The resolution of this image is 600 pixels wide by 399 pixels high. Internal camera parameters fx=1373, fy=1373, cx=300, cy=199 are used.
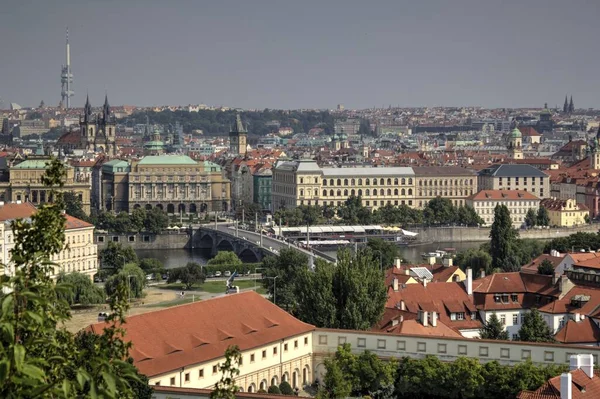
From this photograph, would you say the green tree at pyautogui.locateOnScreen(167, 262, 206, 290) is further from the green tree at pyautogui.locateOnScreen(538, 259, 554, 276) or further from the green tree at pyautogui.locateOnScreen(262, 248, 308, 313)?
the green tree at pyautogui.locateOnScreen(538, 259, 554, 276)

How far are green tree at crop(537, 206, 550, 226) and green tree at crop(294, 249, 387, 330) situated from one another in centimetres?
5138

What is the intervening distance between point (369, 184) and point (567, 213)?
14108 millimetres

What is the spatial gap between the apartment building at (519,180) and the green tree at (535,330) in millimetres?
62228

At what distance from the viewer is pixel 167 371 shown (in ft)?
73.0

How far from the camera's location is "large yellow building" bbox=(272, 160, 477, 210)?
8931cm

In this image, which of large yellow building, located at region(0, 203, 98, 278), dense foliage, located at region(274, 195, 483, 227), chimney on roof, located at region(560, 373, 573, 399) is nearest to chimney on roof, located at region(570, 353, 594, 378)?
chimney on roof, located at region(560, 373, 573, 399)

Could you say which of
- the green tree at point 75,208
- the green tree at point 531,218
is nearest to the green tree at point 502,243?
the green tree at point 531,218

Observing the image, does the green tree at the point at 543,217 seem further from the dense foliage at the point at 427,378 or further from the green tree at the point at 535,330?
the dense foliage at the point at 427,378

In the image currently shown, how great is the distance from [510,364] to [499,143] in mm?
156794

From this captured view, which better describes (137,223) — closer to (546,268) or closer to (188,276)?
(188,276)

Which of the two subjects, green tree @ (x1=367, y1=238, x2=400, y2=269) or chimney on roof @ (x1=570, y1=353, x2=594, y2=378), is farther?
green tree @ (x1=367, y1=238, x2=400, y2=269)

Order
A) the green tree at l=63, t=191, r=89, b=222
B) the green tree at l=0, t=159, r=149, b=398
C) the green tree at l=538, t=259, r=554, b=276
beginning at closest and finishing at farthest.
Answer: the green tree at l=0, t=159, r=149, b=398 → the green tree at l=538, t=259, r=554, b=276 → the green tree at l=63, t=191, r=89, b=222

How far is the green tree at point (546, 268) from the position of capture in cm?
3516

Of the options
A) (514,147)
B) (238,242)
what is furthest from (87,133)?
(238,242)
